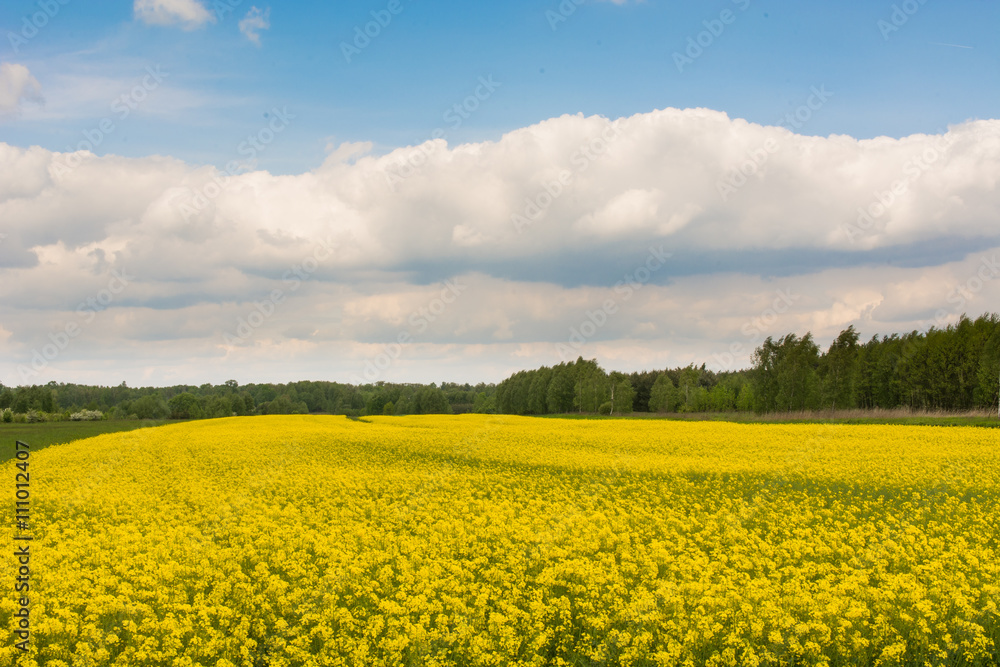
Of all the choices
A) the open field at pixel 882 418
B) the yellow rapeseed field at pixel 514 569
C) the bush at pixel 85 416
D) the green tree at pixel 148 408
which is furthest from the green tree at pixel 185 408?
the yellow rapeseed field at pixel 514 569

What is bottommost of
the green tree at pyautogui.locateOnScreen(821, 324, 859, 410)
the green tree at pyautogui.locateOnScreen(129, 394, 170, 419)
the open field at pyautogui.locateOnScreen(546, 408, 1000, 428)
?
the green tree at pyautogui.locateOnScreen(129, 394, 170, 419)

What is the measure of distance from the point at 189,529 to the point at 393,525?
3899 mm

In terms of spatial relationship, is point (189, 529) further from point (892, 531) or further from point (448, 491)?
point (892, 531)

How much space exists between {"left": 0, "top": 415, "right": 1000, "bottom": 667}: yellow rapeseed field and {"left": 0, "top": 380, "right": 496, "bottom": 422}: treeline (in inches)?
3414

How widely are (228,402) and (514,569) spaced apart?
116m

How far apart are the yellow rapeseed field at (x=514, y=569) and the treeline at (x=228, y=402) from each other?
8672 centimetres

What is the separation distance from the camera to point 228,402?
11394cm

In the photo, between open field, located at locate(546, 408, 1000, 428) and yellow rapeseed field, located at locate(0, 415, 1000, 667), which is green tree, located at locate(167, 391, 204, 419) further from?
yellow rapeseed field, located at locate(0, 415, 1000, 667)

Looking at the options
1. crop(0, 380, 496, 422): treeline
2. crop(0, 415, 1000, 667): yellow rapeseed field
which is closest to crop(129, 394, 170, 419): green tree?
crop(0, 380, 496, 422): treeline

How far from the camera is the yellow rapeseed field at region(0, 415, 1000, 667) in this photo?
306 inches

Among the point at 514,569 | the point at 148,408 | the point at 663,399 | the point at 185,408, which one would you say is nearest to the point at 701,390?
the point at 663,399

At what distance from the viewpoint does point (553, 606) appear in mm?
8594

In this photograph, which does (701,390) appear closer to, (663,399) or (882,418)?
(663,399)

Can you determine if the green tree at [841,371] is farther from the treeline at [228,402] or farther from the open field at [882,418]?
the treeline at [228,402]
